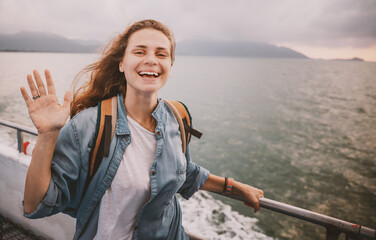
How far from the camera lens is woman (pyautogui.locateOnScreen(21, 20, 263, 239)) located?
107 centimetres

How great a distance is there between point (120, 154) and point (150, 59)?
60cm

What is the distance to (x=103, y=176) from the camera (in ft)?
3.92

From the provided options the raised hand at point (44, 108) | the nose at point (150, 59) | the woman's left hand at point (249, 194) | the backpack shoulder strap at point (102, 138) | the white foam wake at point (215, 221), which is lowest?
the white foam wake at point (215, 221)

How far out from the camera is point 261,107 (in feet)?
106

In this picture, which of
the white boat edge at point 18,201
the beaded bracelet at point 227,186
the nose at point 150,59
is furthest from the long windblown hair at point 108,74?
the white boat edge at point 18,201

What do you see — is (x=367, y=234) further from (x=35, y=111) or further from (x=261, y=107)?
(x=261, y=107)

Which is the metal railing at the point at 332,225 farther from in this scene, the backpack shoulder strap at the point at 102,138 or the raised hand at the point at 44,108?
the raised hand at the point at 44,108

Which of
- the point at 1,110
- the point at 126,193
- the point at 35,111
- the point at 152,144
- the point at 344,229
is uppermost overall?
the point at 35,111

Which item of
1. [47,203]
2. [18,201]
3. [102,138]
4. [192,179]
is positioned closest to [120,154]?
[102,138]

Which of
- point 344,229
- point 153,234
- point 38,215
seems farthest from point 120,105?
point 344,229

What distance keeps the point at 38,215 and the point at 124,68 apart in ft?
3.05

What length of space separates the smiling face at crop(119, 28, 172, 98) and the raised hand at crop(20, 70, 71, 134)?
0.44 m

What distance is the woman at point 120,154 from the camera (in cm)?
107

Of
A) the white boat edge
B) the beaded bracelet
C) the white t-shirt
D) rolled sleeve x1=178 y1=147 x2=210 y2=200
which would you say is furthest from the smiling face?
the white boat edge
